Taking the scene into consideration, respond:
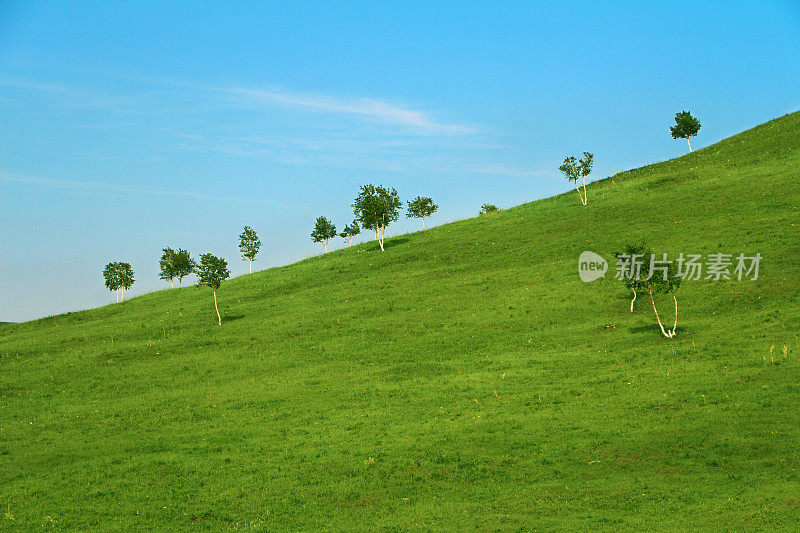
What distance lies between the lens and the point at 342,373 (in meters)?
47.4

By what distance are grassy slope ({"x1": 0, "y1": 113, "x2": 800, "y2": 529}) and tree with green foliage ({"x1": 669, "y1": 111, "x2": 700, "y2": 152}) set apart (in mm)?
34668

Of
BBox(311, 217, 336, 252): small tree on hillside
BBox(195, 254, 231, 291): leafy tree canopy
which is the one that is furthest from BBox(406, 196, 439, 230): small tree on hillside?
BBox(195, 254, 231, 291): leafy tree canopy

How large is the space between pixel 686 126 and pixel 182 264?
102151mm

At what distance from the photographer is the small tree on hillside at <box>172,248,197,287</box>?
11700 centimetres

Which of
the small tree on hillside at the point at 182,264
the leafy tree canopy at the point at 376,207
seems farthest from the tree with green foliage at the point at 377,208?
the small tree on hillside at the point at 182,264

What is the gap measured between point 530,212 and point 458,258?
23935mm

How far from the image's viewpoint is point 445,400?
3866cm

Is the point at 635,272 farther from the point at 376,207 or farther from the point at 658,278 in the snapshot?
the point at 376,207

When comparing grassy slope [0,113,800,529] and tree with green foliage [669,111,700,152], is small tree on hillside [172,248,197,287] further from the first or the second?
tree with green foliage [669,111,700,152]

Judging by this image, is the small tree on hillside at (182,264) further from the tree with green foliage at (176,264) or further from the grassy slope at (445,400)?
the grassy slope at (445,400)

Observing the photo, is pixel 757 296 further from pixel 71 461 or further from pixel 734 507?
pixel 71 461

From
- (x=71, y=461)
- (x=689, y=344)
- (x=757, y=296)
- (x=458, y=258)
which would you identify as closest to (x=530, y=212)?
(x=458, y=258)

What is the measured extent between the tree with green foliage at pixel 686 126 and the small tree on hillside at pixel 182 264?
98912 mm

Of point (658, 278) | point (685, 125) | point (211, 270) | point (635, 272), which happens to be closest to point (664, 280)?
point (658, 278)
